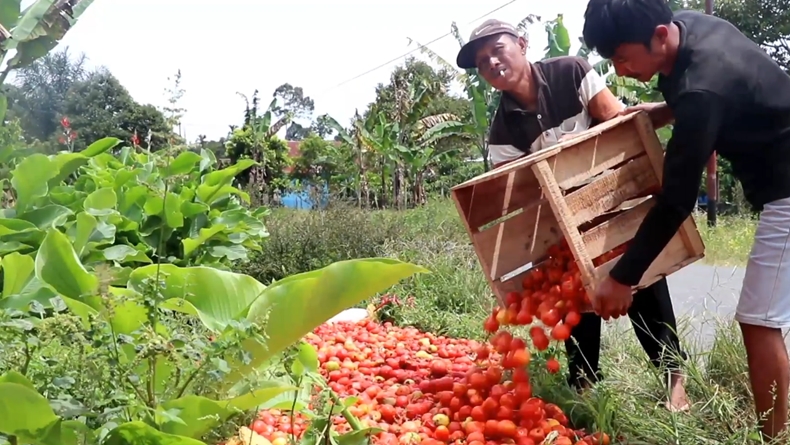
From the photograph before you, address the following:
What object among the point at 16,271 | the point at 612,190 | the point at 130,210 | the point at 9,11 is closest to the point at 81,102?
the point at 9,11

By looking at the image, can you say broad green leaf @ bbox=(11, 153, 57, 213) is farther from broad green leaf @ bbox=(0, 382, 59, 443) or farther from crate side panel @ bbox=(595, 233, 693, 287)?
crate side panel @ bbox=(595, 233, 693, 287)

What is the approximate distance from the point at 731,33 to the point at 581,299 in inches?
41.8

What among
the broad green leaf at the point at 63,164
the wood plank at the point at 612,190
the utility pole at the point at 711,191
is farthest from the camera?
the utility pole at the point at 711,191

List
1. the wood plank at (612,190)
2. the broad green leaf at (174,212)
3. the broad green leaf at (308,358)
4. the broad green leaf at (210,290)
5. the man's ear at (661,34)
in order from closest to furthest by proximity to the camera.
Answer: the broad green leaf at (210,290) < the man's ear at (661,34) < the broad green leaf at (308,358) < the wood plank at (612,190) < the broad green leaf at (174,212)

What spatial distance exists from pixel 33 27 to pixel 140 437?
4.73 meters

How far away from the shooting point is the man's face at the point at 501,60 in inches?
114

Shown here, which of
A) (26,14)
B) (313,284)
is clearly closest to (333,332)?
(313,284)

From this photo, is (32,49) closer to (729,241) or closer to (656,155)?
(656,155)

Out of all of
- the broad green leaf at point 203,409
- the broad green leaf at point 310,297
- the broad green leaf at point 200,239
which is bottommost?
the broad green leaf at point 203,409

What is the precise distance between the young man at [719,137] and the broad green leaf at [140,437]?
1.45m

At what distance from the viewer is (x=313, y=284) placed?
6.39ft

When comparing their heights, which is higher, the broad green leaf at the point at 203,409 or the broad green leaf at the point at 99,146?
the broad green leaf at the point at 99,146

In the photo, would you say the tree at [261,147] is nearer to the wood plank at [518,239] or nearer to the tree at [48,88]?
the tree at [48,88]

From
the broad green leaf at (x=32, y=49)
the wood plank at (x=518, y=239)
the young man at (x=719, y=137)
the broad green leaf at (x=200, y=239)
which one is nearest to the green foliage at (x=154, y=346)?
the young man at (x=719, y=137)
